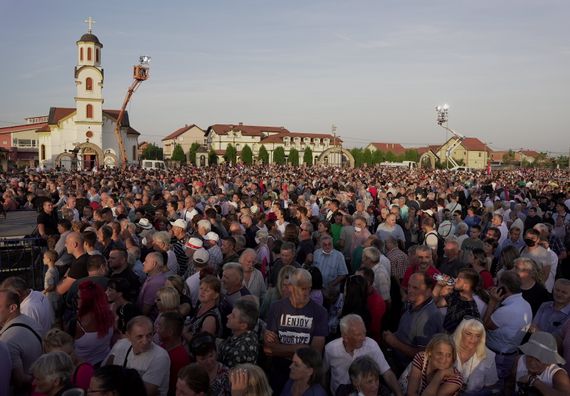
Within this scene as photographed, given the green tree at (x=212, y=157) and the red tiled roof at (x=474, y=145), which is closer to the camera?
the green tree at (x=212, y=157)

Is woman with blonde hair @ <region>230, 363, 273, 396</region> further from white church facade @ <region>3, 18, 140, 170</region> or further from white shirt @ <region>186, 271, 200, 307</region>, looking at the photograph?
white church facade @ <region>3, 18, 140, 170</region>

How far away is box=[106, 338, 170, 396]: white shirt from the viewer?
3.31m

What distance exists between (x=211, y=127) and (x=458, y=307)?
310ft

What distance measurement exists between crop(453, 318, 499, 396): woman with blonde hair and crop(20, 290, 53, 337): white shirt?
342 cm

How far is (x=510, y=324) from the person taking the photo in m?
4.33

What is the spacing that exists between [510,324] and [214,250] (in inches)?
148

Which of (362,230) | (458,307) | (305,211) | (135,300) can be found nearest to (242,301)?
(135,300)

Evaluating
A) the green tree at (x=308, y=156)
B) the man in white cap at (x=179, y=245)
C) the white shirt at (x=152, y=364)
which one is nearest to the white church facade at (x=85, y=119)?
the green tree at (x=308, y=156)

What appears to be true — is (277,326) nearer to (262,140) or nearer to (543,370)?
(543,370)

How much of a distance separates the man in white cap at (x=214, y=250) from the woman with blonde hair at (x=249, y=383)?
Result: 10.3ft

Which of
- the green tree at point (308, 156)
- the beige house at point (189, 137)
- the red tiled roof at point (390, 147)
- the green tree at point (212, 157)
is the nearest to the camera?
the green tree at point (212, 157)

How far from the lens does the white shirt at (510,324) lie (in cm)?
433

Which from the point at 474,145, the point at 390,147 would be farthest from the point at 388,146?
the point at 474,145

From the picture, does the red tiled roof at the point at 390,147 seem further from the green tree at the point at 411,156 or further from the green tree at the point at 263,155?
the green tree at the point at 263,155
